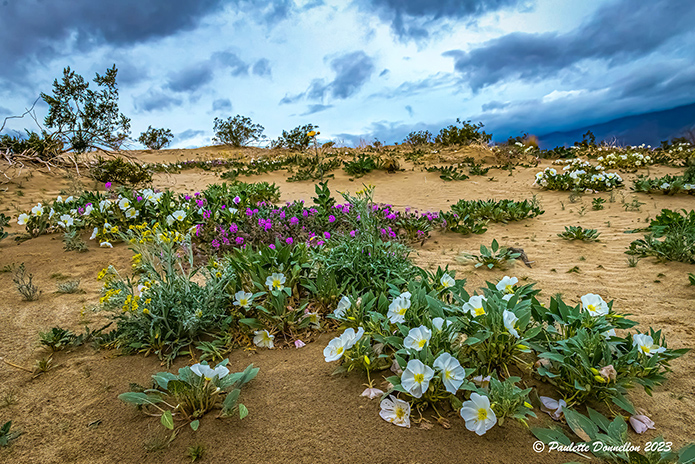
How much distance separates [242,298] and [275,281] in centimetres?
28

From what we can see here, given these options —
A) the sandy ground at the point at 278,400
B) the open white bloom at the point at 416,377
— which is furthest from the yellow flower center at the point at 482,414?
the open white bloom at the point at 416,377

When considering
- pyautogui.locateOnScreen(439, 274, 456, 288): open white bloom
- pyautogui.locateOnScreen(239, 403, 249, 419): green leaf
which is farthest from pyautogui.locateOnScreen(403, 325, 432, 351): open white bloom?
pyautogui.locateOnScreen(239, 403, 249, 419): green leaf

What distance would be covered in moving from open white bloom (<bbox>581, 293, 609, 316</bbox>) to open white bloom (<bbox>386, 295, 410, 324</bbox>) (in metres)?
1.11

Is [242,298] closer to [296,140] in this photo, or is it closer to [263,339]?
[263,339]

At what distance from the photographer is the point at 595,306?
2271mm

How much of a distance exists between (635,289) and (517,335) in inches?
105

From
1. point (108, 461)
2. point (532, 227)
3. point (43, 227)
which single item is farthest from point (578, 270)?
point (43, 227)

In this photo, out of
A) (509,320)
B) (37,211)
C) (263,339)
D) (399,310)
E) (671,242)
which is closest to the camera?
(509,320)

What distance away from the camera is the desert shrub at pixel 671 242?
406cm

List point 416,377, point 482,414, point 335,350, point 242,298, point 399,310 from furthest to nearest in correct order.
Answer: point 242,298 < point 399,310 < point 335,350 < point 416,377 < point 482,414

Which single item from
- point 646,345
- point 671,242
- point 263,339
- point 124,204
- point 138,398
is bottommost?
point 671,242

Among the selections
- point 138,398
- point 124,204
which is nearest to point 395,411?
point 138,398

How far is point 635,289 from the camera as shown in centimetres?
366

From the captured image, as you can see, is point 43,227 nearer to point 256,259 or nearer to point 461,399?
point 256,259
